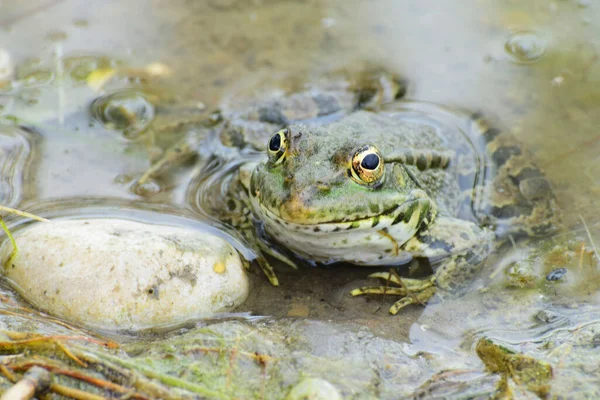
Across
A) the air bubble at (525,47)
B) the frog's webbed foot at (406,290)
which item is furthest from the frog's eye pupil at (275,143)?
the air bubble at (525,47)

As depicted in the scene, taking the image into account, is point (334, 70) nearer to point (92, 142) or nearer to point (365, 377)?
point (92, 142)

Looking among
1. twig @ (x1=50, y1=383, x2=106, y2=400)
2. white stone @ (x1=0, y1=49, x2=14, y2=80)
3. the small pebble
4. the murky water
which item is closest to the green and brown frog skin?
the murky water

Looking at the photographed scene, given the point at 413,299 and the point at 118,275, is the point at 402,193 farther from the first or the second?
the point at 118,275

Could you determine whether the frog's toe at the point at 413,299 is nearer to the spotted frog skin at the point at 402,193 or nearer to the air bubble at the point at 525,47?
the spotted frog skin at the point at 402,193

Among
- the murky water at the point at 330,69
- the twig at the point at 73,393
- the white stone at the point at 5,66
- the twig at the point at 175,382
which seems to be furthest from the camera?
the white stone at the point at 5,66

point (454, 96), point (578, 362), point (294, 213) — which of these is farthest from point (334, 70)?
point (578, 362)

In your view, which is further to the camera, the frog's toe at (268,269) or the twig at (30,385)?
the frog's toe at (268,269)

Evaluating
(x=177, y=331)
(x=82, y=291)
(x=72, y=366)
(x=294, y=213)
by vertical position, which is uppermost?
(x=294, y=213)

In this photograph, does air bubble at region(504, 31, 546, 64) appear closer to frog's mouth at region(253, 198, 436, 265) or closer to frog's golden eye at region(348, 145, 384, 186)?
frog's mouth at region(253, 198, 436, 265)
